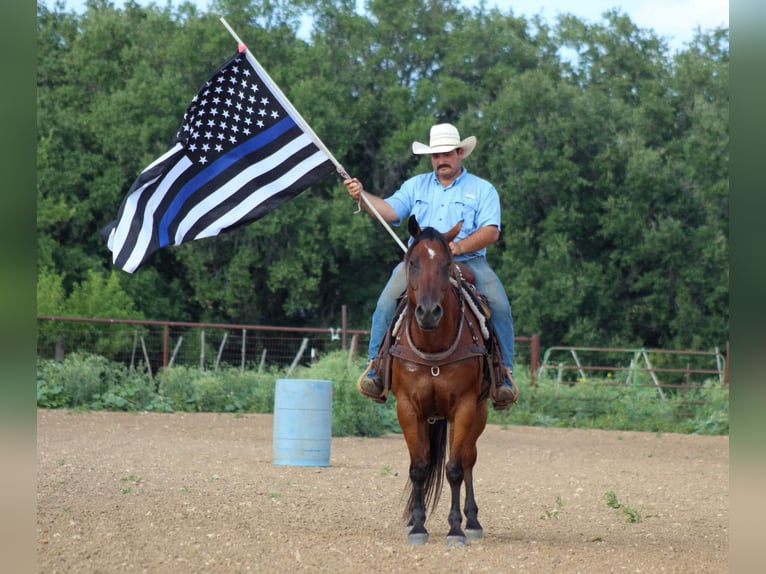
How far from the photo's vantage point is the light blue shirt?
25.3ft

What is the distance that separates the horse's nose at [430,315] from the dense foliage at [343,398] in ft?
37.1

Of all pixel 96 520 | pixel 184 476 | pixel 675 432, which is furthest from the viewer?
pixel 675 432

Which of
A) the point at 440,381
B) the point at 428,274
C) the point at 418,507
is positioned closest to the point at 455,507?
the point at 418,507

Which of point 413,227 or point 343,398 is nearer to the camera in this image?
point 413,227

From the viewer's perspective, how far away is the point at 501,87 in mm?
41188

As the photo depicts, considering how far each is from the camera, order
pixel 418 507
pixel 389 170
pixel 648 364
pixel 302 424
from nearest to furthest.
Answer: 1. pixel 418 507
2. pixel 302 424
3. pixel 648 364
4. pixel 389 170

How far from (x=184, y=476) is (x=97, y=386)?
911 cm

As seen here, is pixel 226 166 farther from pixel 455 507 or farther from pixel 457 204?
pixel 455 507

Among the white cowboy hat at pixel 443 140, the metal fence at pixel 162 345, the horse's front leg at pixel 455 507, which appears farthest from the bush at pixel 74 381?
the horse's front leg at pixel 455 507

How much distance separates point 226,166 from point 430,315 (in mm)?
2760

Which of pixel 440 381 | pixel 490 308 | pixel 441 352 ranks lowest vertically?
pixel 440 381

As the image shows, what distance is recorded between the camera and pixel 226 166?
28.1ft

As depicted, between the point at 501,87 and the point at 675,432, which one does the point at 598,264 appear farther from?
the point at 675,432

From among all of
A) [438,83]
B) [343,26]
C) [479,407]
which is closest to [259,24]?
[343,26]
